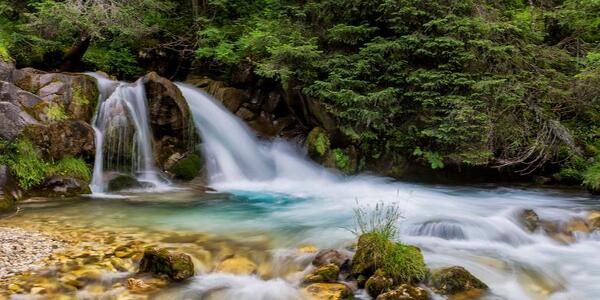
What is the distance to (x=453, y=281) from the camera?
437 centimetres

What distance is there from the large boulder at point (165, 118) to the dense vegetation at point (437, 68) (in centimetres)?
234

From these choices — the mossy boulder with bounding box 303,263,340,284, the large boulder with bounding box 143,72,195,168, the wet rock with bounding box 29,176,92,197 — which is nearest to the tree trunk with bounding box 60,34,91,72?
the large boulder with bounding box 143,72,195,168

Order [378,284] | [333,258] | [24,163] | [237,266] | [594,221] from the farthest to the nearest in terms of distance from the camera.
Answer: [24,163], [594,221], [237,266], [333,258], [378,284]

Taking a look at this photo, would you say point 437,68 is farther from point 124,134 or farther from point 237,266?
point 124,134

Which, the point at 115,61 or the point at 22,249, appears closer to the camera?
the point at 22,249

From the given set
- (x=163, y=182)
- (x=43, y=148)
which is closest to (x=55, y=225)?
(x=43, y=148)

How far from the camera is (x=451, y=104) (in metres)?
9.33

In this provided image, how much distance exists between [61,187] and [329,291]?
6.17 metres

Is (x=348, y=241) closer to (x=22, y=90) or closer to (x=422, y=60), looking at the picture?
(x=422, y=60)

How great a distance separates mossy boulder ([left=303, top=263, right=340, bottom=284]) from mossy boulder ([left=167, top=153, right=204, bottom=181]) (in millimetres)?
6185

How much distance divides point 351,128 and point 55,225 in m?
6.38

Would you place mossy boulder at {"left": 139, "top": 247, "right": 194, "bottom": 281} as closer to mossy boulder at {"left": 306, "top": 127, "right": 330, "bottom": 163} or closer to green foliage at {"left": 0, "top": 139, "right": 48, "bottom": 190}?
green foliage at {"left": 0, "top": 139, "right": 48, "bottom": 190}

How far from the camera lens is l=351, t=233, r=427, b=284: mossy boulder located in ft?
14.3

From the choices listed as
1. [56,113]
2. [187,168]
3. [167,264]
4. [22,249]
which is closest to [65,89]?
[56,113]
